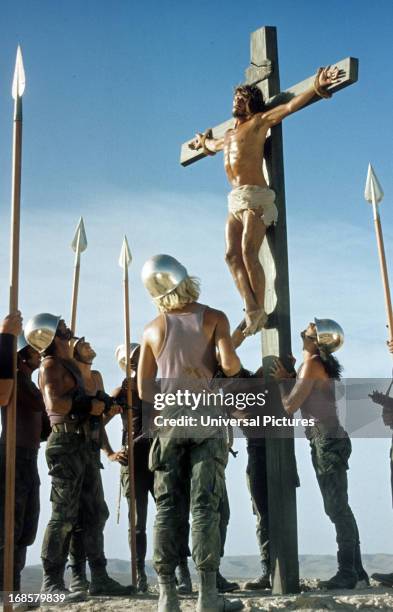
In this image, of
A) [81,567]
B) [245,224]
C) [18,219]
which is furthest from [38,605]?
[245,224]

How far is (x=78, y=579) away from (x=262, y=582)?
143 centimetres

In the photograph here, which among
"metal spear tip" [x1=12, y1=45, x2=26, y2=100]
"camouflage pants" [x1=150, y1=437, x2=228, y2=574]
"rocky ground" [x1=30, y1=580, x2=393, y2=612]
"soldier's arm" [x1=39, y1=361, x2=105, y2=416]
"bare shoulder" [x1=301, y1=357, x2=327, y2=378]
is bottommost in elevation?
"rocky ground" [x1=30, y1=580, x2=393, y2=612]

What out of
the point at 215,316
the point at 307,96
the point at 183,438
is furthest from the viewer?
the point at 307,96

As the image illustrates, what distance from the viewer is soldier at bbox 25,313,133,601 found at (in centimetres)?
668

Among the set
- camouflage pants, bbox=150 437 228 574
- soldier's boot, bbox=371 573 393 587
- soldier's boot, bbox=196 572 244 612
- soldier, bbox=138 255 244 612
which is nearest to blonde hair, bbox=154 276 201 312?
soldier, bbox=138 255 244 612

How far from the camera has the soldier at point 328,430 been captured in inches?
270

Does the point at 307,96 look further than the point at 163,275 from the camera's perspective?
Yes

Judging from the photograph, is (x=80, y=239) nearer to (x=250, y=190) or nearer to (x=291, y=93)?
(x=250, y=190)

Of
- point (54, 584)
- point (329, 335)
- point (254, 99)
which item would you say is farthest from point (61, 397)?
point (254, 99)

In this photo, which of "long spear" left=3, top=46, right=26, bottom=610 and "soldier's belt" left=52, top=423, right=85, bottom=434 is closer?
"long spear" left=3, top=46, right=26, bottom=610

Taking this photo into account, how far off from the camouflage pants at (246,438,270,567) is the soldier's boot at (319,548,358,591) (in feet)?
1.93

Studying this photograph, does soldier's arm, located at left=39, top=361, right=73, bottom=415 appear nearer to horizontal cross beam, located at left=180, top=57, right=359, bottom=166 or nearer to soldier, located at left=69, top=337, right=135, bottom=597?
soldier, located at left=69, top=337, right=135, bottom=597

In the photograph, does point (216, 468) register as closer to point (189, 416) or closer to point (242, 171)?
point (189, 416)

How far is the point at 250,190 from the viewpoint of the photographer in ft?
25.2
